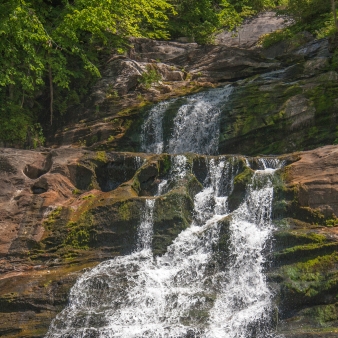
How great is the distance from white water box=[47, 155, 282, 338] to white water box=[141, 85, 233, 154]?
4.82 metres

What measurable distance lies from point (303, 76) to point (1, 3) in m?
11.0

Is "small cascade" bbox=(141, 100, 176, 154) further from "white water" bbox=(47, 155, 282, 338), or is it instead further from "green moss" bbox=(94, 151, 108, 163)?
"white water" bbox=(47, 155, 282, 338)

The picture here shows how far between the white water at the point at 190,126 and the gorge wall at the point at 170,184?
0.21ft

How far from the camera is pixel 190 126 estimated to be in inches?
790

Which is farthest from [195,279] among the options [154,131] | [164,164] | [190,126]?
[154,131]

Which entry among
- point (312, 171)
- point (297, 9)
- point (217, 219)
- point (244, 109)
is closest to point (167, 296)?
point (217, 219)

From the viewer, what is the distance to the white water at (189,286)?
11.4m

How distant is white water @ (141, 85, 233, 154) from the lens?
19.6 meters

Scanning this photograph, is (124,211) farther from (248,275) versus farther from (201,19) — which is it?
(201,19)

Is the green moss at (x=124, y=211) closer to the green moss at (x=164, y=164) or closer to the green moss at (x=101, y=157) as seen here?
the green moss at (x=164, y=164)

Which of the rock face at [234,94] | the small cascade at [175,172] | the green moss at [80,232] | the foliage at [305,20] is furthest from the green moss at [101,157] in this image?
the foliage at [305,20]

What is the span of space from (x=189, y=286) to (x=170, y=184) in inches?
141

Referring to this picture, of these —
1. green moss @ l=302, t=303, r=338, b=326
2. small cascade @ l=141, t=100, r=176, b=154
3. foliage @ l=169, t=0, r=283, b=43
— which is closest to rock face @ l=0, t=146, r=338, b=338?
green moss @ l=302, t=303, r=338, b=326

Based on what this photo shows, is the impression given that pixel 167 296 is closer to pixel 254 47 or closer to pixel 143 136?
pixel 143 136
